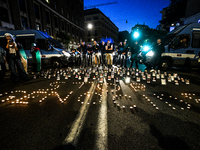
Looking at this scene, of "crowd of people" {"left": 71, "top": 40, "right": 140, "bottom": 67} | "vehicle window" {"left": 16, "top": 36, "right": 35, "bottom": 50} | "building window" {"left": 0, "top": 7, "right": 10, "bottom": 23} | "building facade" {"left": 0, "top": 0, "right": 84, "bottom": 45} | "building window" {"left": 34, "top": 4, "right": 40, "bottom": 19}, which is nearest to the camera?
"vehicle window" {"left": 16, "top": 36, "right": 35, "bottom": 50}

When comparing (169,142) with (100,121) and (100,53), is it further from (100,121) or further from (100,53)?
(100,53)

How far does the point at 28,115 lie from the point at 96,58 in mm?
10231

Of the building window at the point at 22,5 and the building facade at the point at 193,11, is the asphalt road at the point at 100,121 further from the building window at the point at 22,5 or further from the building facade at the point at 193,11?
the building window at the point at 22,5

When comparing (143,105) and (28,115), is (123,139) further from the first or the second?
(28,115)

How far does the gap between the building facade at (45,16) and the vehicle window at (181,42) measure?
46.7 ft

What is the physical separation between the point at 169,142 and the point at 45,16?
29.6 metres

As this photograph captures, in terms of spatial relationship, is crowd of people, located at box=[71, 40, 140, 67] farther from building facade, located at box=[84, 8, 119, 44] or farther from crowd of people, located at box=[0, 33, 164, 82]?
building facade, located at box=[84, 8, 119, 44]

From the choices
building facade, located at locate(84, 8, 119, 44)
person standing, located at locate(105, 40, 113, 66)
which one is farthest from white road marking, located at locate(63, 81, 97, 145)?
building facade, located at locate(84, 8, 119, 44)

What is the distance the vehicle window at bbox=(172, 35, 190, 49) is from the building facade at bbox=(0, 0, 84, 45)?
1423 centimetres

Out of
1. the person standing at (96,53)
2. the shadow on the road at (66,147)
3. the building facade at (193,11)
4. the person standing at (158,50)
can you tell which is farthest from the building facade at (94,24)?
the shadow on the road at (66,147)

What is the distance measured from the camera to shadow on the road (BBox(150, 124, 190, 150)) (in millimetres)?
1703

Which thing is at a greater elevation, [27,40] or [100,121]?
[27,40]

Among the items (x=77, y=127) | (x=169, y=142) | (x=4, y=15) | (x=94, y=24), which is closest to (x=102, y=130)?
(x=77, y=127)

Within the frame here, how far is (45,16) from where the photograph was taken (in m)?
24.4
